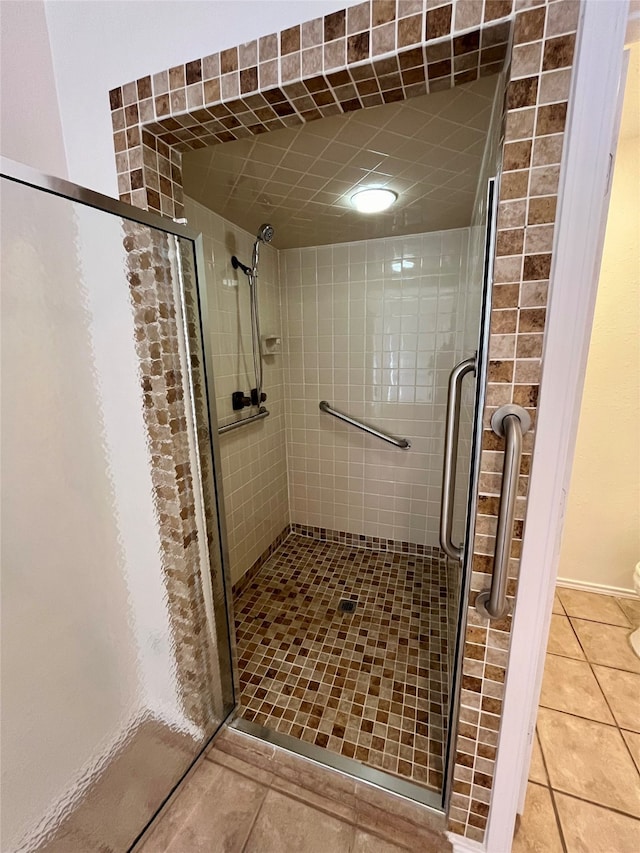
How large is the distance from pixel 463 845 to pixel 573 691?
0.77 meters

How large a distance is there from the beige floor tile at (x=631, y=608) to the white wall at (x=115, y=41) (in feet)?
8.35

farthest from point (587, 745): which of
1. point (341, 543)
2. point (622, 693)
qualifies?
point (341, 543)

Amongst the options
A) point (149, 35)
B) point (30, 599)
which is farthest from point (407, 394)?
point (30, 599)

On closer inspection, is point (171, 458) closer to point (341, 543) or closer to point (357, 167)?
point (357, 167)

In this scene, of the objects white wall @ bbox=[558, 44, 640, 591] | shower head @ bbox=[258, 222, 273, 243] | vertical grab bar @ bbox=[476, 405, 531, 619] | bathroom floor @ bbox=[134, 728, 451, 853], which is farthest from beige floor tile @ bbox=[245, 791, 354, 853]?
shower head @ bbox=[258, 222, 273, 243]

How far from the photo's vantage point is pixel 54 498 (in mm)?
917

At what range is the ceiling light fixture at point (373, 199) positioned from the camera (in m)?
1.41

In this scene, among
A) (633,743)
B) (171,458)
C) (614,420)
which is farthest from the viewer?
(614,420)

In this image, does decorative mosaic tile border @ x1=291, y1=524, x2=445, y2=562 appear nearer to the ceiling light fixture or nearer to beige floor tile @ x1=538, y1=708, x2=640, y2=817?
beige floor tile @ x1=538, y1=708, x2=640, y2=817

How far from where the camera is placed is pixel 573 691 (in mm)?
1350

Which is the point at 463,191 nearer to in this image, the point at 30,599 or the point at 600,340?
the point at 600,340

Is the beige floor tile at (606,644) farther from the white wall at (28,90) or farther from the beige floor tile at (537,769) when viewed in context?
the white wall at (28,90)

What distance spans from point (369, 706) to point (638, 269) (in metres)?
2.25

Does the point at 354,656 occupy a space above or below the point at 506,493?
below
